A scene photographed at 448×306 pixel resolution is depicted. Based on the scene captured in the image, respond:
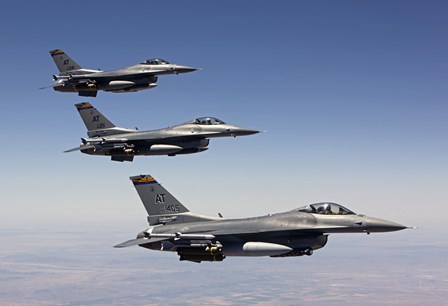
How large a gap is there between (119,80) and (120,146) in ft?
25.8

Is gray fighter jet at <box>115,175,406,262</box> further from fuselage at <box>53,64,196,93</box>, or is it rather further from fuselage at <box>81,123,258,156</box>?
fuselage at <box>53,64,196,93</box>

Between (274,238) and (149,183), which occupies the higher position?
(149,183)

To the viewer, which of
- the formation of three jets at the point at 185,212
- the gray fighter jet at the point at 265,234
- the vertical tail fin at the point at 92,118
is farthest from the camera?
the vertical tail fin at the point at 92,118

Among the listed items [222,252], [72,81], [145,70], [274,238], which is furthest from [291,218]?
[72,81]

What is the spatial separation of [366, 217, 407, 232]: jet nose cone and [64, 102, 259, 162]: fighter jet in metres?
16.9

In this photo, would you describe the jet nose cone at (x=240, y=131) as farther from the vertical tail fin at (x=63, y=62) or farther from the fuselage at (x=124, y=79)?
the vertical tail fin at (x=63, y=62)

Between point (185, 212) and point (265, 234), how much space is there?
7172 millimetres

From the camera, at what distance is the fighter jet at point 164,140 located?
160 ft

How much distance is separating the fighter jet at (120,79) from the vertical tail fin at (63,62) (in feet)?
12.1

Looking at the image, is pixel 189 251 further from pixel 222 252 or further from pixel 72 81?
pixel 72 81

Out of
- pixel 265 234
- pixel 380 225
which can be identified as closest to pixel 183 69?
pixel 265 234

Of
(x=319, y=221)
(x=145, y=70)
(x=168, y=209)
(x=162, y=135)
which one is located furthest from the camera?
(x=145, y=70)

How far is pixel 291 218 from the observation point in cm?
3562

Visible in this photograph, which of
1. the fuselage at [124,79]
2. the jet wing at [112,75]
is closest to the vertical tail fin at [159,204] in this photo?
the fuselage at [124,79]
